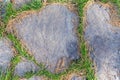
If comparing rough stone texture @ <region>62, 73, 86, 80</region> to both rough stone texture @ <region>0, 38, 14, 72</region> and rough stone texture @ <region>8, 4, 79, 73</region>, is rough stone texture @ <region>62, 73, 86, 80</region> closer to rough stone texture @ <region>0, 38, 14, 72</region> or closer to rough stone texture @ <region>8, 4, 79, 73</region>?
rough stone texture @ <region>8, 4, 79, 73</region>

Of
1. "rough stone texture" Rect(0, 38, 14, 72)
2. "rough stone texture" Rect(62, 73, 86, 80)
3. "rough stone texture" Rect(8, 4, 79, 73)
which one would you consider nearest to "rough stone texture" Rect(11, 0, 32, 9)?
"rough stone texture" Rect(8, 4, 79, 73)

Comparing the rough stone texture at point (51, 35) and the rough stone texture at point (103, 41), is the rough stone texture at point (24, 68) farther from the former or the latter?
the rough stone texture at point (103, 41)

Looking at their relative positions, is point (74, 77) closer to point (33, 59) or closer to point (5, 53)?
point (33, 59)

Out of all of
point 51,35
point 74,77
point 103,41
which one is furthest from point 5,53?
point 103,41

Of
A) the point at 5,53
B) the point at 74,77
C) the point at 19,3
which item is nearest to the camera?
the point at 74,77

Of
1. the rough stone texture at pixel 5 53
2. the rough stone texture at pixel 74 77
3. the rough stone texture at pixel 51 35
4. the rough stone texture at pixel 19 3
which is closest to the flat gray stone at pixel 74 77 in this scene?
the rough stone texture at pixel 74 77

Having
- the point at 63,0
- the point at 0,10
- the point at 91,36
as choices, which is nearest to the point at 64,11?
the point at 63,0
